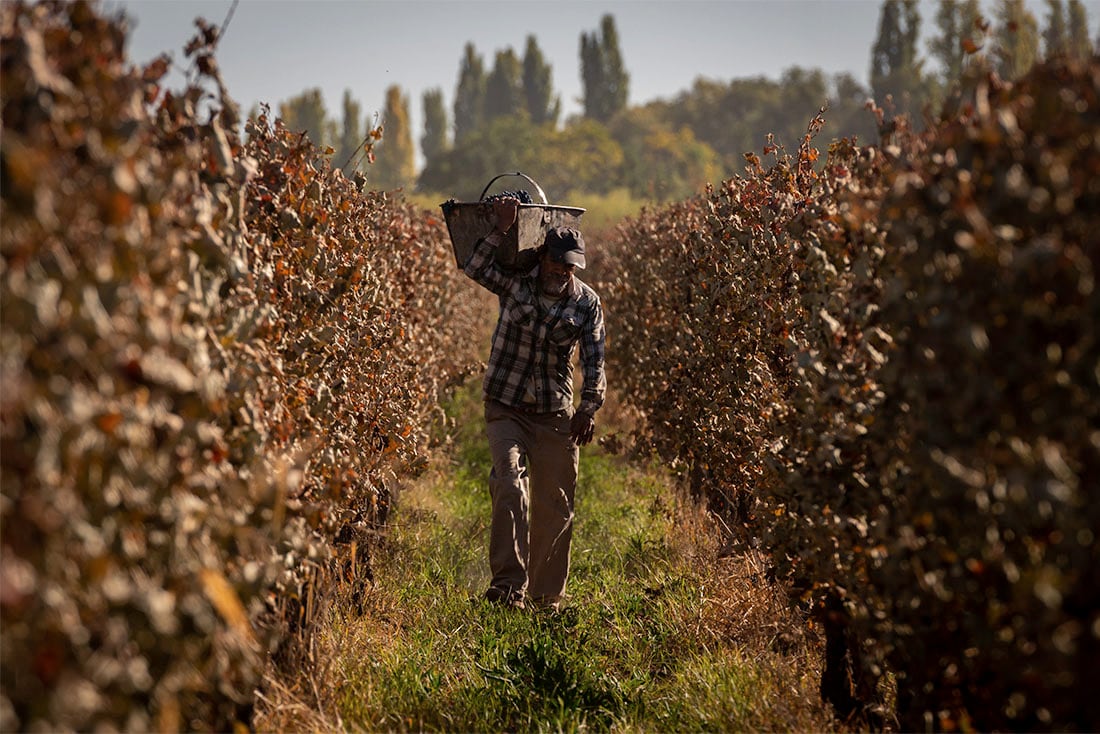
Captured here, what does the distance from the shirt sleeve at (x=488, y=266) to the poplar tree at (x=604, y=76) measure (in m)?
101

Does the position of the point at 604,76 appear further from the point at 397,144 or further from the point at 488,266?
the point at 488,266

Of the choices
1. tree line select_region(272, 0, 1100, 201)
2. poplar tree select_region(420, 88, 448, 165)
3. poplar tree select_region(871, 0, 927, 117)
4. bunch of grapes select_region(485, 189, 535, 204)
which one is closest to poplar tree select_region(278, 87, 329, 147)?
tree line select_region(272, 0, 1100, 201)

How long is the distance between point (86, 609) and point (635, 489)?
7100mm

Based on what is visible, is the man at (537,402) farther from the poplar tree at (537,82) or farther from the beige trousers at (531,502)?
the poplar tree at (537,82)

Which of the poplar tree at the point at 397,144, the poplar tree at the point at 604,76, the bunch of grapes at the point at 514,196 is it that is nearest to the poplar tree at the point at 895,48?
the poplar tree at the point at 604,76

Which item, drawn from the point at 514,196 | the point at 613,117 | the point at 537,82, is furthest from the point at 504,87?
the point at 514,196

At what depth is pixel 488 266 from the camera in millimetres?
5613

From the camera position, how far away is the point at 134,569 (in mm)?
2260

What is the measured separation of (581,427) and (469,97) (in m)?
112

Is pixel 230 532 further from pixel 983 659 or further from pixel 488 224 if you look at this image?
pixel 488 224

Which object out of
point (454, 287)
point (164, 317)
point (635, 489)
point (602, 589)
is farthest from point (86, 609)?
point (454, 287)

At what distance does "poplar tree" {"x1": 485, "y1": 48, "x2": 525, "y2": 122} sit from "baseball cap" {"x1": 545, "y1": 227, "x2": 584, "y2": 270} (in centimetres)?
10797

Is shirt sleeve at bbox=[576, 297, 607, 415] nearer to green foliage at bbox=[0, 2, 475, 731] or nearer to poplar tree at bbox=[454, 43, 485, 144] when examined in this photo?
green foliage at bbox=[0, 2, 475, 731]

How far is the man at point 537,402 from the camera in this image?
218 inches
